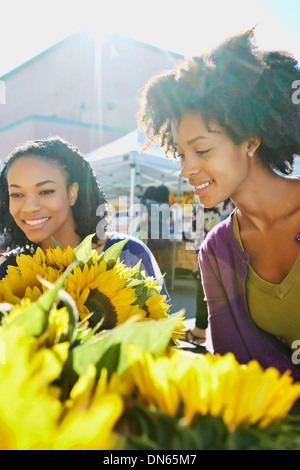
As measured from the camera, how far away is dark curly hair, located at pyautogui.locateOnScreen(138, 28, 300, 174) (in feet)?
4.06

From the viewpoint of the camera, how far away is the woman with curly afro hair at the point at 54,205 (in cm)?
149

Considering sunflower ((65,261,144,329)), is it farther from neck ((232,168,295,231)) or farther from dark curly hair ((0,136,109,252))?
dark curly hair ((0,136,109,252))

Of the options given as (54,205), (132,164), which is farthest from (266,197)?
(132,164)

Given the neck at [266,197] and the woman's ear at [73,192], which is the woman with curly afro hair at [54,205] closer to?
the woman's ear at [73,192]

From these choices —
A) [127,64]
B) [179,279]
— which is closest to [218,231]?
[179,279]

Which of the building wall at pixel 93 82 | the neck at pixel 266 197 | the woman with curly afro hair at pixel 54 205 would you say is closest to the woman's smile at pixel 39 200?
the woman with curly afro hair at pixel 54 205

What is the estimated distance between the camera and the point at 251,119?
1311 millimetres

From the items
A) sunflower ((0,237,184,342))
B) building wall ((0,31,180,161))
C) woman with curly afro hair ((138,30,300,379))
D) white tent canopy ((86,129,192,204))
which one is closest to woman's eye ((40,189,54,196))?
woman with curly afro hair ((138,30,300,379))

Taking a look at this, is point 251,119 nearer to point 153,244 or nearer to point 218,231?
point 218,231

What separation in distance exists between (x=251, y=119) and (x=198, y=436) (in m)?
1.19

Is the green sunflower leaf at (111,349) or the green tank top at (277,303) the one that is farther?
the green tank top at (277,303)

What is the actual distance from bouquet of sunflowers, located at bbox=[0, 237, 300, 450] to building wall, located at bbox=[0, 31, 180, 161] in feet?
52.0

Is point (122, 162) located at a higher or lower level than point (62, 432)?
higher
